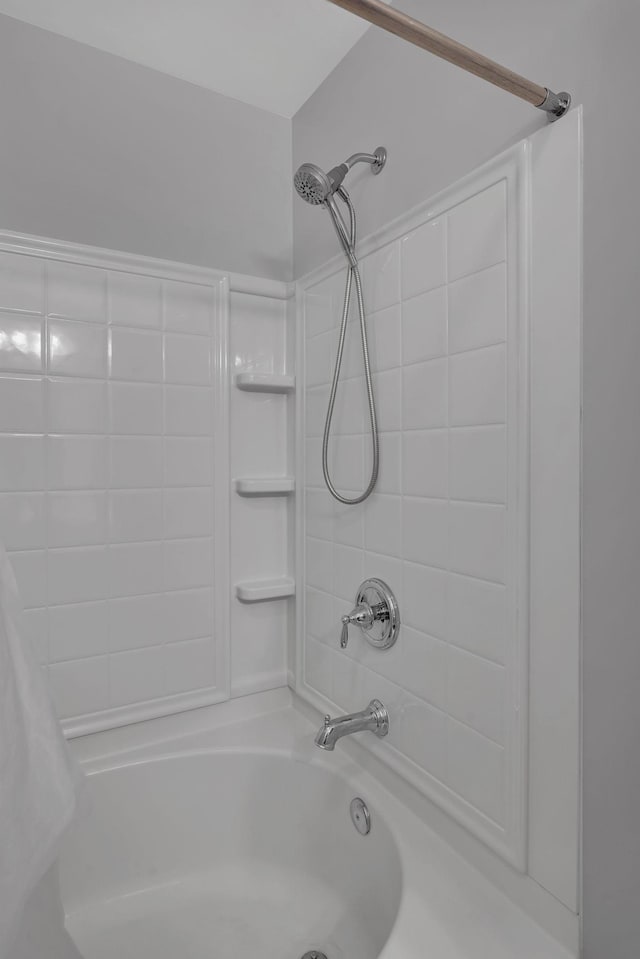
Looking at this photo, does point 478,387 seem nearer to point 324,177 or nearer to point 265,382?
point 324,177

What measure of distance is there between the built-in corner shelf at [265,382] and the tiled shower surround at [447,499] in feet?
0.75

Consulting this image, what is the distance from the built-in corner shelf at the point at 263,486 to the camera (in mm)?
1557

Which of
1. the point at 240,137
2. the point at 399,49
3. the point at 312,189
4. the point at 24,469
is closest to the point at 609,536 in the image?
the point at 312,189

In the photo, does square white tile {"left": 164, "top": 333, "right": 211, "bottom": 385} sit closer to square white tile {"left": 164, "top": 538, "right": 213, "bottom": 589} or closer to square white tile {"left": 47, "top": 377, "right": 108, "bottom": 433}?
square white tile {"left": 47, "top": 377, "right": 108, "bottom": 433}

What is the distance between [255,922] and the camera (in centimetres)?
130

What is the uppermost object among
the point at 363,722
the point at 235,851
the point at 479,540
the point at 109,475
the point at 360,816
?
the point at 109,475

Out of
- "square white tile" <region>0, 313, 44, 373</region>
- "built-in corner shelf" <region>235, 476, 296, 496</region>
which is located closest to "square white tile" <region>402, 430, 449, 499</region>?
"built-in corner shelf" <region>235, 476, 296, 496</region>

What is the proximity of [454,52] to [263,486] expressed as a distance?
109cm

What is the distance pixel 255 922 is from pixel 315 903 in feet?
0.50

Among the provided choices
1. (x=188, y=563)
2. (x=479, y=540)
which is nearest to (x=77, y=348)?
(x=188, y=563)

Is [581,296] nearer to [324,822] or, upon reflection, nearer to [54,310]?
[54,310]

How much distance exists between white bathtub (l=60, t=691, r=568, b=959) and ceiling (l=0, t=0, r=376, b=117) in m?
1.81

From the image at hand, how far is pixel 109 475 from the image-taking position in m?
1.41

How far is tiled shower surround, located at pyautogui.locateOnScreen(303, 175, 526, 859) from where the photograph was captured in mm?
946
